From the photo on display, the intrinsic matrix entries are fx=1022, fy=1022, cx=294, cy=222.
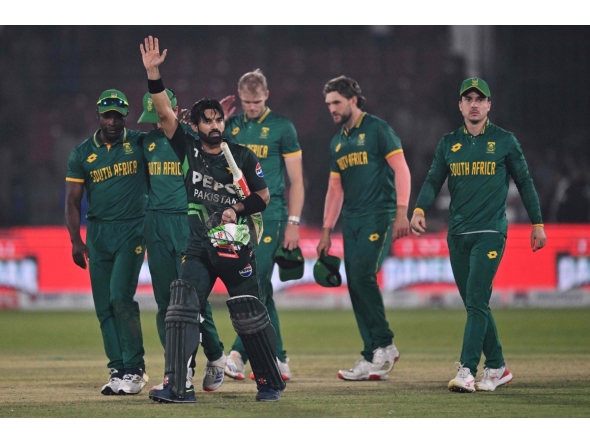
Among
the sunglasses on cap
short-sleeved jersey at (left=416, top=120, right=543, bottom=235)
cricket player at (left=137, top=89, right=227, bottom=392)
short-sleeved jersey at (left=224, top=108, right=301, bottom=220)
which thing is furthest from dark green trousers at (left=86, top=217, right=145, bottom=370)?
short-sleeved jersey at (left=416, top=120, right=543, bottom=235)

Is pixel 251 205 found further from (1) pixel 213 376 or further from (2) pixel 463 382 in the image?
(2) pixel 463 382

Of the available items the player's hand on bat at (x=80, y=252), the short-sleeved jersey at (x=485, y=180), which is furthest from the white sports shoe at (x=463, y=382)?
the player's hand on bat at (x=80, y=252)

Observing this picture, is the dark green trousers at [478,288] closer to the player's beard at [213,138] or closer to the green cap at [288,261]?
the green cap at [288,261]

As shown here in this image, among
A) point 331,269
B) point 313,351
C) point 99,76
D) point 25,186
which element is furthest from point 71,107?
point 331,269

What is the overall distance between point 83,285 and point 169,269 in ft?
25.3

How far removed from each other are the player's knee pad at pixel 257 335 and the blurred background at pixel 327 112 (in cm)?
787

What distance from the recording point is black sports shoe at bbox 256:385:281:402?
19.1 feet

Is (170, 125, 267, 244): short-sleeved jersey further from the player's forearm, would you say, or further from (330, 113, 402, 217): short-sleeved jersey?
the player's forearm

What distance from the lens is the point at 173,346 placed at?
562cm

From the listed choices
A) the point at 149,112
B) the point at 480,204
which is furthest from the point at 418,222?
the point at 149,112

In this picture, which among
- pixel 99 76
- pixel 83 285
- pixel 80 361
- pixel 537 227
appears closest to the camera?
pixel 537 227

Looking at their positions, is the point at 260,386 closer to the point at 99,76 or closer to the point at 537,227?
the point at 537,227

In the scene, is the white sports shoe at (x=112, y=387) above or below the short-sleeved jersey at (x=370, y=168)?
below

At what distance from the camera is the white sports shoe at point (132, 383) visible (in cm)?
621
